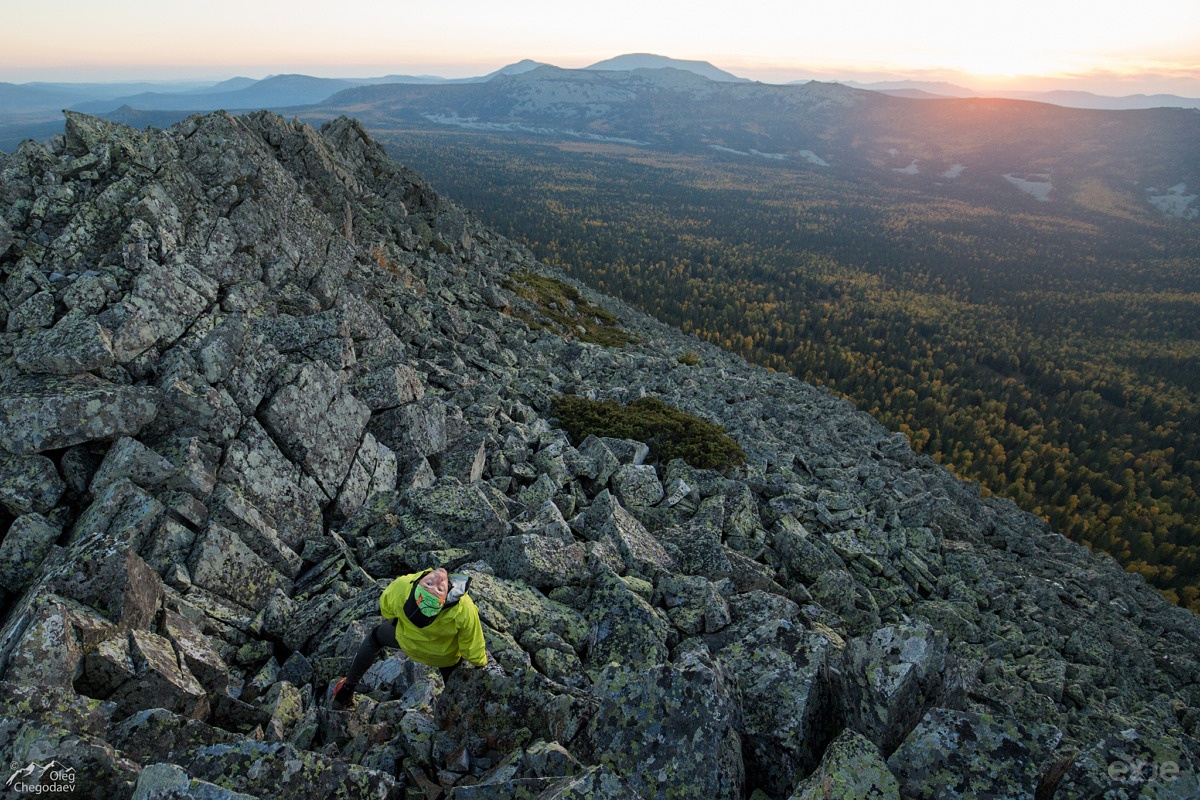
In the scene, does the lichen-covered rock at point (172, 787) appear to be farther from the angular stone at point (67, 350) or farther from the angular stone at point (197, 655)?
the angular stone at point (67, 350)

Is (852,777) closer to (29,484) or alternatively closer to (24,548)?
(24,548)

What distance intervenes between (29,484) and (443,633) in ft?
35.7

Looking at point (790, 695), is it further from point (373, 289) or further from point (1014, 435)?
point (1014, 435)

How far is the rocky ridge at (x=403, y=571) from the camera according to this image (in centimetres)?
864

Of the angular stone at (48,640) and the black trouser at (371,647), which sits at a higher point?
the angular stone at (48,640)

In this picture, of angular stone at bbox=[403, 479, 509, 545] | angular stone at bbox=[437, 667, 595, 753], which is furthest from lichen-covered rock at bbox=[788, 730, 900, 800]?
angular stone at bbox=[403, 479, 509, 545]

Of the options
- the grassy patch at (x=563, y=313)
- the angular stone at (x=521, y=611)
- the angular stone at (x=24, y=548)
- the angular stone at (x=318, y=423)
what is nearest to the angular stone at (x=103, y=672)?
the angular stone at (x=24, y=548)

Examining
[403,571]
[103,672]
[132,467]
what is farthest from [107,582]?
[403,571]

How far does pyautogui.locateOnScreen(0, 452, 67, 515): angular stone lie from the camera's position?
1259cm

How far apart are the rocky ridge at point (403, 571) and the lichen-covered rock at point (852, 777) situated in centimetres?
4

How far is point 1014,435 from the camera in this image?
9056 cm

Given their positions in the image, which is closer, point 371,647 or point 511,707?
point 511,707

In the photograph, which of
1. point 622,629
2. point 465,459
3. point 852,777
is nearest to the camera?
point 852,777

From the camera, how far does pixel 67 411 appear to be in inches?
539
